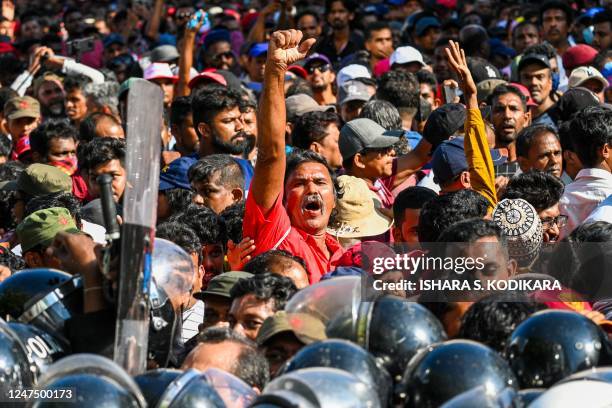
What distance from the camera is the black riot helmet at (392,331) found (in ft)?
12.5

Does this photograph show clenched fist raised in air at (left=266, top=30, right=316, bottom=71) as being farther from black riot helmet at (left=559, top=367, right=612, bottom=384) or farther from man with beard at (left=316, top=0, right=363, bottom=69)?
man with beard at (left=316, top=0, right=363, bottom=69)

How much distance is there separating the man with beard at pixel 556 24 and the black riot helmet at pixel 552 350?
8924 millimetres

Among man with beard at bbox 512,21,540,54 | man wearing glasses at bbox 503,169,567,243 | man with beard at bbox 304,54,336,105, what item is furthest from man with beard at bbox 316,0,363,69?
man wearing glasses at bbox 503,169,567,243

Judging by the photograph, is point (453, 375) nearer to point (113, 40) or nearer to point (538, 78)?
point (538, 78)

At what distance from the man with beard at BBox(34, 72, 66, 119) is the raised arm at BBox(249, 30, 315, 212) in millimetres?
6530

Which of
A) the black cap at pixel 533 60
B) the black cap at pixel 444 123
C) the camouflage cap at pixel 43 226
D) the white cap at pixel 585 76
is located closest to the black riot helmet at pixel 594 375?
the camouflage cap at pixel 43 226

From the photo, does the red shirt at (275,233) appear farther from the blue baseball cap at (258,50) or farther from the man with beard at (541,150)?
the blue baseball cap at (258,50)

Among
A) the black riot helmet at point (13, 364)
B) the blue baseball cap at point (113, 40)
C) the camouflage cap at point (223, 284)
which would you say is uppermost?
the black riot helmet at point (13, 364)

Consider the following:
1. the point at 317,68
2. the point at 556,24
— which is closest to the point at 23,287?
the point at 317,68

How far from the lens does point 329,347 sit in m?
3.61

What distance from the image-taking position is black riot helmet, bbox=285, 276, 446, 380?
3.81 m

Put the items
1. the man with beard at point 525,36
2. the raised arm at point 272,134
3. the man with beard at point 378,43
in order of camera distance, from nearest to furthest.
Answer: the raised arm at point 272,134, the man with beard at point 378,43, the man with beard at point 525,36

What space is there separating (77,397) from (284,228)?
108 inches

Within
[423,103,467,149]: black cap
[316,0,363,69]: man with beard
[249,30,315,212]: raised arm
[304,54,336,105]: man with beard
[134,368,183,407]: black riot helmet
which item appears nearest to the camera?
[134,368,183,407]: black riot helmet
